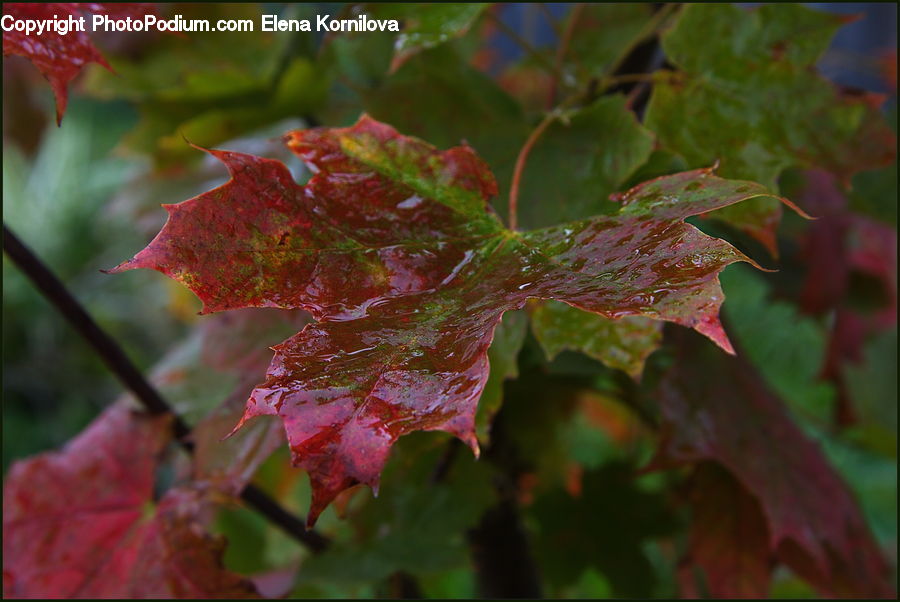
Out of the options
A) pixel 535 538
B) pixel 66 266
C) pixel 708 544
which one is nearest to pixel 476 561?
pixel 535 538

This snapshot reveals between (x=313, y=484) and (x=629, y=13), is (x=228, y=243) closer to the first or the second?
(x=313, y=484)

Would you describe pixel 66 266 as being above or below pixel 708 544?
below

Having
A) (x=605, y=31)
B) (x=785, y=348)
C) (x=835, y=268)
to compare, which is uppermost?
(x=605, y=31)

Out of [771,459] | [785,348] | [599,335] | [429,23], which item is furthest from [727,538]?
[785,348]

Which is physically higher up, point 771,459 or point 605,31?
point 605,31

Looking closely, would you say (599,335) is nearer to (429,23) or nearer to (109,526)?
(429,23)

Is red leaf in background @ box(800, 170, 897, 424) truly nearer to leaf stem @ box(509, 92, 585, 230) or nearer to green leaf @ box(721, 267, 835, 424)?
leaf stem @ box(509, 92, 585, 230)
